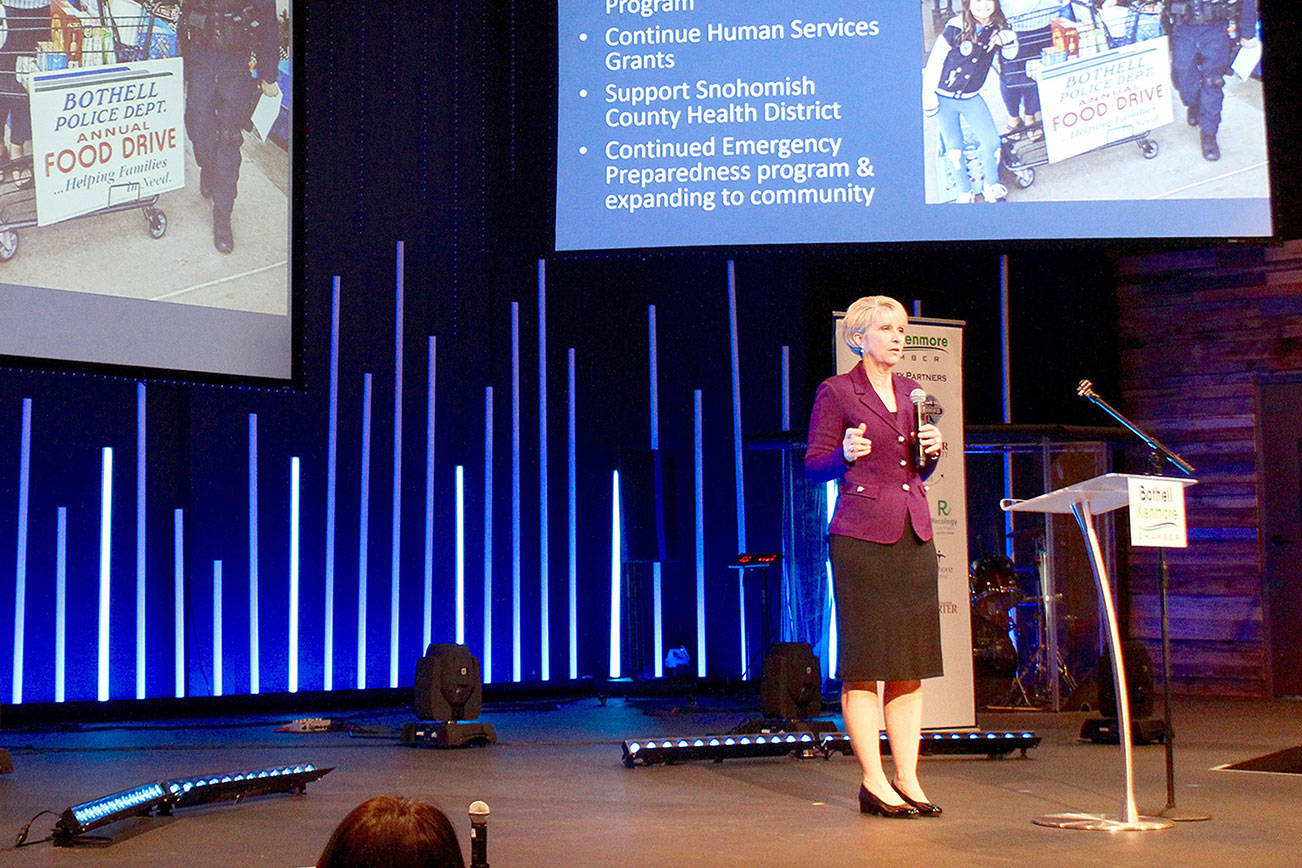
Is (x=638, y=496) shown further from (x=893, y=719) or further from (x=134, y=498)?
(x=893, y=719)

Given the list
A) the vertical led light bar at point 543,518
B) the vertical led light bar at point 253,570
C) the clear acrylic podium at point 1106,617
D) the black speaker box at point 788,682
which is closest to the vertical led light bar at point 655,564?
the vertical led light bar at point 543,518

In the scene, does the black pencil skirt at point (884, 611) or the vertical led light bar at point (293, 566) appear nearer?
the black pencil skirt at point (884, 611)

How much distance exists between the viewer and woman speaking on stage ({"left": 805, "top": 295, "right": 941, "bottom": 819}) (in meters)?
3.68

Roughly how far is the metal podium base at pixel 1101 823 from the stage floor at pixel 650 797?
0.19ft

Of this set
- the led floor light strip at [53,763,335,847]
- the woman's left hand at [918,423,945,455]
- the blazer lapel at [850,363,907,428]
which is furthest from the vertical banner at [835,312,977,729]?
the led floor light strip at [53,763,335,847]

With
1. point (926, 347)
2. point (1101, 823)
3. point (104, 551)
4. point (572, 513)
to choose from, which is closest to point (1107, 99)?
point (926, 347)

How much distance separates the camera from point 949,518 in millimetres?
5398

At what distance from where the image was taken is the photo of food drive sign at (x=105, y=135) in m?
5.28

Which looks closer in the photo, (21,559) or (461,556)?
(21,559)

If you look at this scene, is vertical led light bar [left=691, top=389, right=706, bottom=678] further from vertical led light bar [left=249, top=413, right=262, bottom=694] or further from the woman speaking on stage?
the woman speaking on stage

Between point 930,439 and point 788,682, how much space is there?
2072mm

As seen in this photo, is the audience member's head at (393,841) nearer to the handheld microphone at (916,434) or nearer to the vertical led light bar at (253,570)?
the handheld microphone at (916,434)

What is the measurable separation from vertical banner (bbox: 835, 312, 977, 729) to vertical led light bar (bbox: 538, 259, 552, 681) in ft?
10.1

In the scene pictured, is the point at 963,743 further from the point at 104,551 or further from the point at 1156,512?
the point at 104,551
